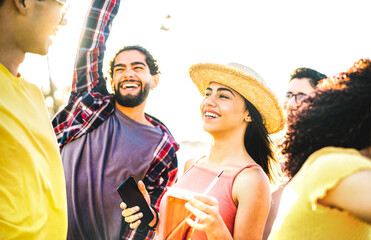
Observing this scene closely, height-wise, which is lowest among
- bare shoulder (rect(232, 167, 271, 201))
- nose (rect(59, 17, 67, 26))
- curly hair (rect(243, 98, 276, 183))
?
bare shoulder (rect(232, 167, 271, 201))

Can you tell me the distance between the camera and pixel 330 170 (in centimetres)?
109

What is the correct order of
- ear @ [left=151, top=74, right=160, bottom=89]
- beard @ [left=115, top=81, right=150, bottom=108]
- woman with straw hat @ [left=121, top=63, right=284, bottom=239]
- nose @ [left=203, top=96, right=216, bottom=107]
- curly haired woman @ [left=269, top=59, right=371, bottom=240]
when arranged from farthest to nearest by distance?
1. ear @ [left=151, top=74, right=160, bottom=89]
2. beard @ [left=115, top=81, right=150, bottom=108]
3. nose @ [left=203, top=96, right=216, bottom=107]
4. woman with straw hat @ [left=121, top=63, right=284, bottom=239]
5. curly haired woman @ [left=269, top=59, right=371, bottom=240]

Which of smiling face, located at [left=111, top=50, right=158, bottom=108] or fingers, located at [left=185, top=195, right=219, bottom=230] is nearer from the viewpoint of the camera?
fingers, located at [left=185, top=195, right=219, bottom=230]

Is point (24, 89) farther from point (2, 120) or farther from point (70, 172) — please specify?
point (70, 172)

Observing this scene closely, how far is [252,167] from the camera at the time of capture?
217 cm

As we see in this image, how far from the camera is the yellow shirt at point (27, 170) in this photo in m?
1.28

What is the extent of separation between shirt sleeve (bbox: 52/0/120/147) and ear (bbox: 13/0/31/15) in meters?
1.61

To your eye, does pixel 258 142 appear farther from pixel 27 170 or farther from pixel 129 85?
pixel 27 170

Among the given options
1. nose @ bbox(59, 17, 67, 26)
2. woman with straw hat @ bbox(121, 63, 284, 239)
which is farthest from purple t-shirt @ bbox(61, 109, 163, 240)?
nose @ bbox(59, 17, 67, 26)

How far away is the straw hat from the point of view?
2410mm

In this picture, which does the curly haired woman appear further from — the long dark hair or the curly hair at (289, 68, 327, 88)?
the curly hair at (289, 68, 327, 88)

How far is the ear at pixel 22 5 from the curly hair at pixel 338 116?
130 cm

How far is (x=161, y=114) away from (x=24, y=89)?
1389 cm

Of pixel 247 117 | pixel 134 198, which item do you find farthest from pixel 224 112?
pixel 134 198
